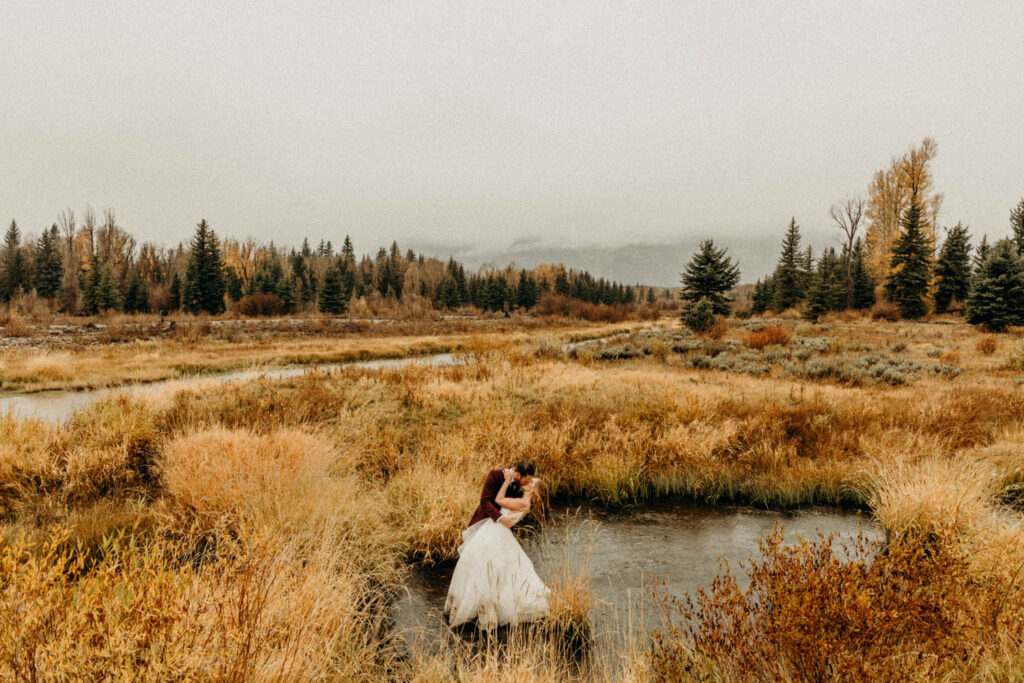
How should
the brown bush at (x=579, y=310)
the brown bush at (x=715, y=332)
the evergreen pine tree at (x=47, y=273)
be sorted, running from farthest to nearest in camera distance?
the brown bush at (x=579, y=310)
the evergreen pine tree at (x=47, y=273)
the brown bush at (x=715, y=332)

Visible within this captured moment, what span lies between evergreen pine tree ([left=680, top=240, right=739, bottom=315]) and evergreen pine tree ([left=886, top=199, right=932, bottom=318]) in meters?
12.3

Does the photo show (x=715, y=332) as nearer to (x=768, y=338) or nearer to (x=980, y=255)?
(x=768, y=338)

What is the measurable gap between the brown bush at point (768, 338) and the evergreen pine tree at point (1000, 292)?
13.2 metres

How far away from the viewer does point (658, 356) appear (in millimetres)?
21234

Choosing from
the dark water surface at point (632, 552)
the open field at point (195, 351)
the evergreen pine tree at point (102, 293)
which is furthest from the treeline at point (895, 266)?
the evergreen pine tree at point (102, 293)

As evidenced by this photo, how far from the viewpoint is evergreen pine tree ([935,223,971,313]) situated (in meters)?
39.0

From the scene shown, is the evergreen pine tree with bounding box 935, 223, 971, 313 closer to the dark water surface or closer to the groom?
the dark water surface

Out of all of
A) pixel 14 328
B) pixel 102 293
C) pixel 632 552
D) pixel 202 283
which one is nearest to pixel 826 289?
pixel 632 552

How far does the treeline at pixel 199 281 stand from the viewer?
53438 millimetres

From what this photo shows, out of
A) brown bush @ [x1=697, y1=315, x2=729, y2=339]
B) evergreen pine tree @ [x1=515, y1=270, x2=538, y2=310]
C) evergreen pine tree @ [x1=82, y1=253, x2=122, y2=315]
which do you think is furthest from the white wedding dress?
evergreen pine tree @ [x1=515, y1=270, x2=538, y2=310]

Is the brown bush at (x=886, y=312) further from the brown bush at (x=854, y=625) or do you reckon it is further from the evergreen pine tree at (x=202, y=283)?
the evergreen pine tree at (x=202, y=283)

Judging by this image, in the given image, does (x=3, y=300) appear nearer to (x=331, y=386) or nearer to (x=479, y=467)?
(x=331, y=386)

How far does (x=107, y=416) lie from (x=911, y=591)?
1279 centimetres

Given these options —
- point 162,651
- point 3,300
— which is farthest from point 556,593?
point 3,300
